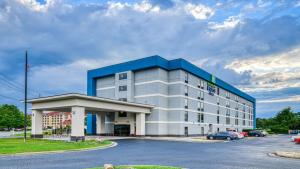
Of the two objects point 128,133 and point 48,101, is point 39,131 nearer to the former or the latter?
point 48,101

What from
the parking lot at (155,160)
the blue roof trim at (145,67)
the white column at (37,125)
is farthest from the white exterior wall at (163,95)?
the parking lot at (155,160)

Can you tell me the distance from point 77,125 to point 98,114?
22.0 m

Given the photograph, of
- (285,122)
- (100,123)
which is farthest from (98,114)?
(285,122)

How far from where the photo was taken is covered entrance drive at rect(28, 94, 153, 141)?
37.9m

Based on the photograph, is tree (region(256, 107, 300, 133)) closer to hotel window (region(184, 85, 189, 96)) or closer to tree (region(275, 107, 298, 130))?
tree (region(275, 107, 298, 130))

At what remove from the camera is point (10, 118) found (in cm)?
12150

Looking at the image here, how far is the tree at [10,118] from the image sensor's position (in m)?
119

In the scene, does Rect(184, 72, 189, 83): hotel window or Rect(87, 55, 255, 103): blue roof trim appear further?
Rect(184, 72, 189, 83): hotel window

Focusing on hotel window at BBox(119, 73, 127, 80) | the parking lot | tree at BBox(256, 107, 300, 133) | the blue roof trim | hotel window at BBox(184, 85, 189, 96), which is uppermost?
the blue roof trim

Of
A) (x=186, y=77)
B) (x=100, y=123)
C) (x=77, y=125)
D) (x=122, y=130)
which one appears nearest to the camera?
(x=77, y=125)

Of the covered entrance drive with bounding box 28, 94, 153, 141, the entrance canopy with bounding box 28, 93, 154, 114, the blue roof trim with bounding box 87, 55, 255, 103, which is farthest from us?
the blue roof trim with bounding box 87, 55, 255, 103

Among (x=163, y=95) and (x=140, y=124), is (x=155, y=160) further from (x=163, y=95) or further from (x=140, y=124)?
(x=163, y=95)

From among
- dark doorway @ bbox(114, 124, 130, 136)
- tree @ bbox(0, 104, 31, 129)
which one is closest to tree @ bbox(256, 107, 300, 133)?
dark doorway @ bbox(114, 124, 130, 136)

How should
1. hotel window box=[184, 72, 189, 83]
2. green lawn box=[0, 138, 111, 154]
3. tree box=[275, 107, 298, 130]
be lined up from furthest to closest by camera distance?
tree box=[275, 107, 298, 130]
hotel window box=[184, 72, 189, 83]
green lawn box=[0, 138, 111, 154]
